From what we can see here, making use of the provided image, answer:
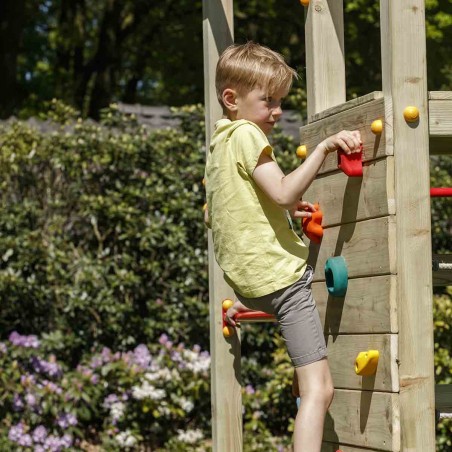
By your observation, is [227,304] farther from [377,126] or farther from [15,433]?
[15,433]

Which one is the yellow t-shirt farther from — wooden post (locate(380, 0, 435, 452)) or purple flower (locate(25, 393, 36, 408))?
purple flower (locate(25, 393, 36, 408))

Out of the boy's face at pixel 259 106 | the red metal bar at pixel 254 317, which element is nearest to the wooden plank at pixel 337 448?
the red metal bar at pixel 254 317

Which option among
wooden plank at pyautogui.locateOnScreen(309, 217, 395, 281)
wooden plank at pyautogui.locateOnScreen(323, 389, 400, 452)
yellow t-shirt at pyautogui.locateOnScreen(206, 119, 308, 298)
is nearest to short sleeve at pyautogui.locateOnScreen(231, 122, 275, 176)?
yellow t-shirt at pyautogui.locateOnScreen(206, 119, 308, 298)

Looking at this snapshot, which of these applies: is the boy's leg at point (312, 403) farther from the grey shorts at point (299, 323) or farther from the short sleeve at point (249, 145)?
the short sleeve at point (249, 145)

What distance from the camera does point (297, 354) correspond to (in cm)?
333

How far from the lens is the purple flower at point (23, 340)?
21.7 ft

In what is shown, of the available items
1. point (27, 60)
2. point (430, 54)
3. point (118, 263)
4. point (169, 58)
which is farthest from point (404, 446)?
point (27, 60)

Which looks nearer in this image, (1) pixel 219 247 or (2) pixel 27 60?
(1) pixel 219 247

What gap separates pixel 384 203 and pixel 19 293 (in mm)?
4077

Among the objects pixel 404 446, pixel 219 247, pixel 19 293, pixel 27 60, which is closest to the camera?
pixel 404 446

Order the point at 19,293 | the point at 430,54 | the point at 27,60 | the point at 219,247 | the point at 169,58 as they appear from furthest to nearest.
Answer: the point at 27,60 < the point at 169,58 < the point at 430,54 < the point at 19,293 < the point at 219,247

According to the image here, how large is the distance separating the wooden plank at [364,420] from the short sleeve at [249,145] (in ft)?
2.64

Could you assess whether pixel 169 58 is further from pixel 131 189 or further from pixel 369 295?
pixel 369 295

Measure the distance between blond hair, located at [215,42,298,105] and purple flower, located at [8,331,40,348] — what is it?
3.59 meters
